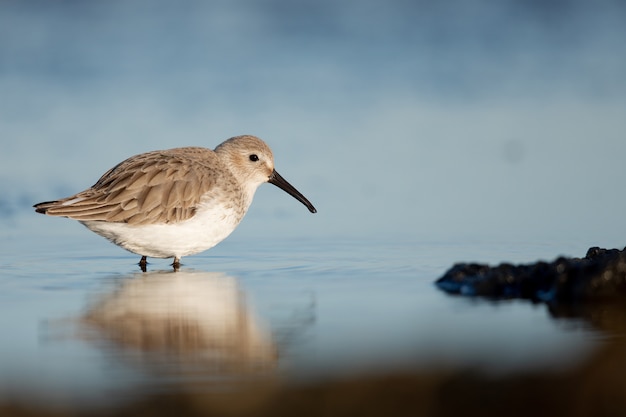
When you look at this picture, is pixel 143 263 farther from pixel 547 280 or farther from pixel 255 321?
pixel 547 280

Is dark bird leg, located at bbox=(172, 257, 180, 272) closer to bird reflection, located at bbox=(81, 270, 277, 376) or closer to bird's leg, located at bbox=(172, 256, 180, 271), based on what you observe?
bird's leg, located at bbox=(172, 256, 180, 271)

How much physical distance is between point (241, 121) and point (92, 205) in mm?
4123

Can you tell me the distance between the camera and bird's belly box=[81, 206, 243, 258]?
7.27 m

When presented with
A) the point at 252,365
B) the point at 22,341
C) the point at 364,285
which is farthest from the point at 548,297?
the point at 22,341

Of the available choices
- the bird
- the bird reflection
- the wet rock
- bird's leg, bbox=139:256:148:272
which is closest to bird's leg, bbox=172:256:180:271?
the bird

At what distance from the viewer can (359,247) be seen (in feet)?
25.6

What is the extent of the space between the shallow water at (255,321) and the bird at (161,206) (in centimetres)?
21

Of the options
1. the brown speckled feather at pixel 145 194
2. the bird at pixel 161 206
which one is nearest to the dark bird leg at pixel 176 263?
the bird at pixel 161 206

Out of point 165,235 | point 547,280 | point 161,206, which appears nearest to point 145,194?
point 161,206

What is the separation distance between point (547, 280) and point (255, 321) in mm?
1751

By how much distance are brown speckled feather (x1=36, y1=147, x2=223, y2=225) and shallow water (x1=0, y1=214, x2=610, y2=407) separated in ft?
1.30

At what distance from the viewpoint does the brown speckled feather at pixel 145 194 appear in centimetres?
730

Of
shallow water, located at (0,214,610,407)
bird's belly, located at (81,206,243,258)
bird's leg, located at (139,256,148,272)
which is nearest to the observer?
shallow water, located at (0,214,610,407)

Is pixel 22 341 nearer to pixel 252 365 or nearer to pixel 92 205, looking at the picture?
pixel 252 365
